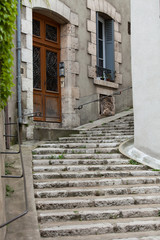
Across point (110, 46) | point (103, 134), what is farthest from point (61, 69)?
point (110, 46)

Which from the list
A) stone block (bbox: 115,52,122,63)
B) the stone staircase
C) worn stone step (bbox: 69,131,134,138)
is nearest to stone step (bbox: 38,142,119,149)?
the stone staircase

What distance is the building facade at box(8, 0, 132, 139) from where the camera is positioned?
789 cm

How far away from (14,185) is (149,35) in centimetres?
358

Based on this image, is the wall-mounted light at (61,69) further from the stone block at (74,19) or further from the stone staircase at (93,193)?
the stone staircase at (93,193)

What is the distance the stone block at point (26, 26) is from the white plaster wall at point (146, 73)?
248 cm

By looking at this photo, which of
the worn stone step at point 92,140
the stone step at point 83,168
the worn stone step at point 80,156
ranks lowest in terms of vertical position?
the stone step at point 83,168

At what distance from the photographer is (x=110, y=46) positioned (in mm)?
10602

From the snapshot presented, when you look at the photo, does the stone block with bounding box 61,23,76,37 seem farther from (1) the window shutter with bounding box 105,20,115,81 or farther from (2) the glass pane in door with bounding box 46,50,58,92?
(1) the window shutter with bounding box 105,20,115,81

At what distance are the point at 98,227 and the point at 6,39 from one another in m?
2.16

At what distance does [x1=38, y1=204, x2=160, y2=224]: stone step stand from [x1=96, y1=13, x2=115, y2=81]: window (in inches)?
257

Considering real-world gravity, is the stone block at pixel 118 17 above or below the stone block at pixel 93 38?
above

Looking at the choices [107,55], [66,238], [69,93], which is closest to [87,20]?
[107,55]

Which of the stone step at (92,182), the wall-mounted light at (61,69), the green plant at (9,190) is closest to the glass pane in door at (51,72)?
the wall-mounted light at (61,69)

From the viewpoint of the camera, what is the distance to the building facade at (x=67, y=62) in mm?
→ 7891
